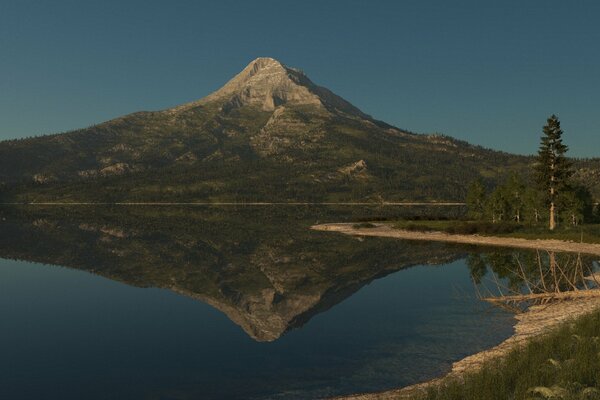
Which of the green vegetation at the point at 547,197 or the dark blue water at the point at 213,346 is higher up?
the green vegetation at the point at 547,197

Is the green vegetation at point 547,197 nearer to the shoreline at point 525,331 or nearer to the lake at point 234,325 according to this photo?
the shoreline at point 525,331

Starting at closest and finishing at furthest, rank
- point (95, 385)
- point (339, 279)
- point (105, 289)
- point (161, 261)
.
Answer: point (95, 385) < point (105, 289) < point (339, 279) < point (161, 261)

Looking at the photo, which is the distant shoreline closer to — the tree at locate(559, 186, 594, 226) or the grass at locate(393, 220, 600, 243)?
the grass at locate(393, 220, 600, 243)

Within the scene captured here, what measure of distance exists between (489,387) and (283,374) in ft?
38.6

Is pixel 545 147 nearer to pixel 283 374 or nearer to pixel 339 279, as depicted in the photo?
pixel 339 279

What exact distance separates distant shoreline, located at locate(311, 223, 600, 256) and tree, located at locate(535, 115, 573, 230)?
45.4 feet

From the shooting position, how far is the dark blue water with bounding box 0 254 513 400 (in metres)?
23.6

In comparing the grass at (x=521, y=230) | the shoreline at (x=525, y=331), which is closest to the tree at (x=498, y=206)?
the grass at (x=521, y=230)

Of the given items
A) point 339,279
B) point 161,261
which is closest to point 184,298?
point 339,279

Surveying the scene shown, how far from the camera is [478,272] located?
193ft

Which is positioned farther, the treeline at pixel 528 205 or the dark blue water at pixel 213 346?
the treeline at pixel 528 205

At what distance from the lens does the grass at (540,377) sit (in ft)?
48.6

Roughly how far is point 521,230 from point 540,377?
89927 mm

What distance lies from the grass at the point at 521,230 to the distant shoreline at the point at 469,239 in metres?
1.77
